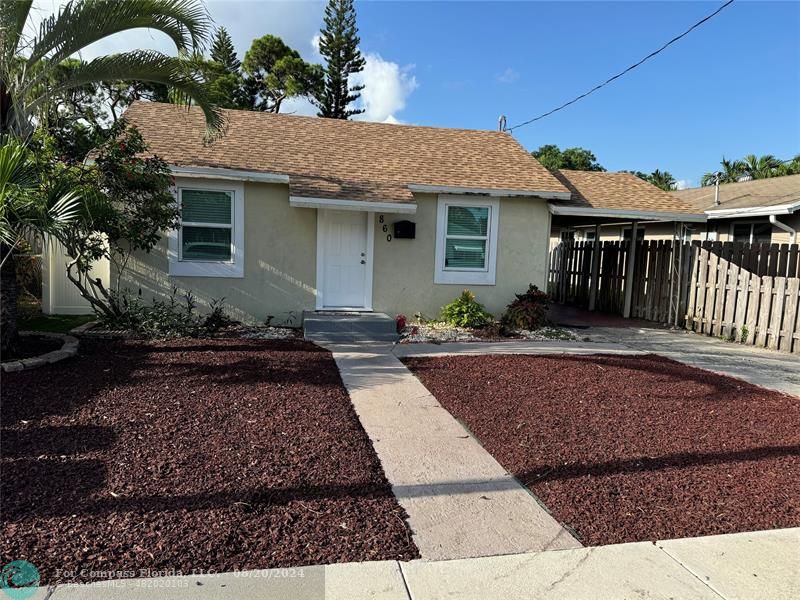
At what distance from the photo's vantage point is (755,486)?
13.0 feet

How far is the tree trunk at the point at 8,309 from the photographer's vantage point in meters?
6.63

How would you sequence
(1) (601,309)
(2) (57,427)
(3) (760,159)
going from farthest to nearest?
1. (3) (760,159)
2. (1) (601,309)
3. (2) (57,427)

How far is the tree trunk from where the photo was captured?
261 inches

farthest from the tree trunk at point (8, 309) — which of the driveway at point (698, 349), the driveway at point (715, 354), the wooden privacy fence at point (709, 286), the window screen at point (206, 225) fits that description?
the wooden privacy fence at point (709, 286)

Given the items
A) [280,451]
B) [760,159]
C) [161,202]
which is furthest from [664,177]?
[280,451]

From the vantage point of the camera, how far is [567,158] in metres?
51.7

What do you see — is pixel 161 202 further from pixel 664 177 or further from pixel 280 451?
pixel 664 177

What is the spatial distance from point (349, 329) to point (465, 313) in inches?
94.0

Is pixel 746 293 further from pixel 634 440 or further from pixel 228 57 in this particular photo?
pixel 228 57

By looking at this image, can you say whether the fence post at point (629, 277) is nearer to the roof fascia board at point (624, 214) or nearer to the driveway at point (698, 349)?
the driveway at point (698, 349)

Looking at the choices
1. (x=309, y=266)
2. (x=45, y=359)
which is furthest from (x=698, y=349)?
(x=45, y=359)

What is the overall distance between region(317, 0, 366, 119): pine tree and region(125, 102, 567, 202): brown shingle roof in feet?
56.4

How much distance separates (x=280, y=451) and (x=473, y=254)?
290 inches

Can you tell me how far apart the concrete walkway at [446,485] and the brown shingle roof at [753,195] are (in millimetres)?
13235
